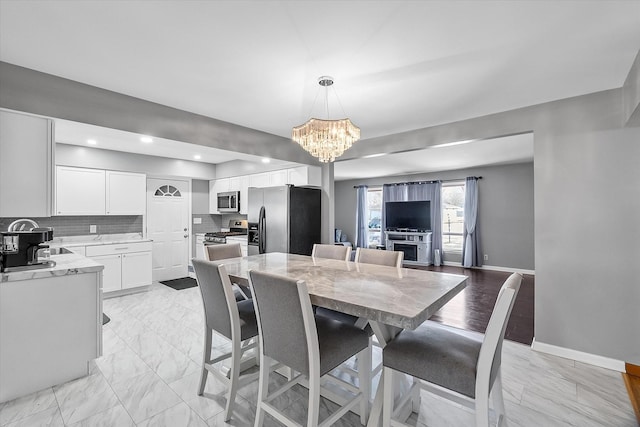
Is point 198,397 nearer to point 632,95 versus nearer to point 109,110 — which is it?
point 109,110

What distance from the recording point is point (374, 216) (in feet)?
29.8

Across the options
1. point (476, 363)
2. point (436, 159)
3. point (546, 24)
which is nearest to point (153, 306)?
point (476, 363)

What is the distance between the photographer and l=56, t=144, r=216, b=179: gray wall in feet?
13.9

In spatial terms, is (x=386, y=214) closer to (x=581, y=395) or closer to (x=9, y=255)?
(x=581, y=395)

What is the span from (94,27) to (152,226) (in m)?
4.04

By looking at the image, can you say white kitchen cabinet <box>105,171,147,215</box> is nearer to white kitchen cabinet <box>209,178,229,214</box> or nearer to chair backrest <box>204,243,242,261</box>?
white kitchen cabinet <box>209,178,229,214</box>

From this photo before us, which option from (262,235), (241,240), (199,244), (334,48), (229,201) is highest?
(334,48)

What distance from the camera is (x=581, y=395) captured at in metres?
2.13

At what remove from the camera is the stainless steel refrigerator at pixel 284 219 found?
429cm

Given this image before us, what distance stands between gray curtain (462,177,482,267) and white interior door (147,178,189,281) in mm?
6197

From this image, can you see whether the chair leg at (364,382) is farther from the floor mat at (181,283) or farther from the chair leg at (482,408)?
the floor mat at (181,283)

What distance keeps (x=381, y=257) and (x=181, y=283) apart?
4078mm

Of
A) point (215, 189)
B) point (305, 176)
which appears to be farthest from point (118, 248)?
point (305, 176)

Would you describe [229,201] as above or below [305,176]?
below
